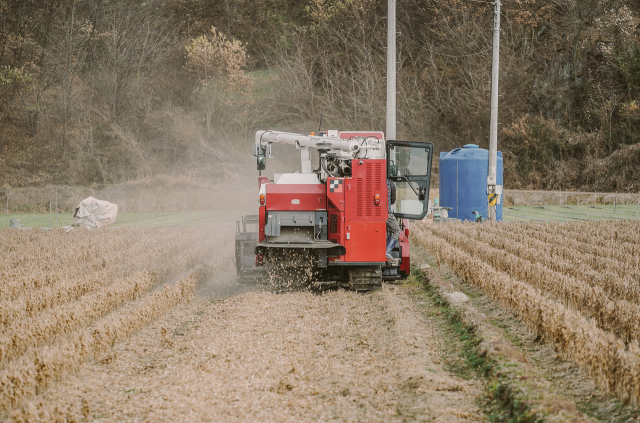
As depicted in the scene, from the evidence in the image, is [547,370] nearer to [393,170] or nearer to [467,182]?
[393,170]

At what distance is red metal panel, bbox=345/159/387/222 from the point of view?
1029cm

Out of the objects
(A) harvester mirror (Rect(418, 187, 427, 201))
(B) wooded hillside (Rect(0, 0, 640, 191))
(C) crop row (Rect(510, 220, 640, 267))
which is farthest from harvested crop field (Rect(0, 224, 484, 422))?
(B) wooded hillside (Rect(0, 0, 640, 191))

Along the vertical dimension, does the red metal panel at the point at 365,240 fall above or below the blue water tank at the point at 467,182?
below

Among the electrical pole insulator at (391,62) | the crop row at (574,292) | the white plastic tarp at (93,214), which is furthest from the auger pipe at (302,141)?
the white plastic tarp at (93,214)

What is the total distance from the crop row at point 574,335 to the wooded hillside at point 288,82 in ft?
90.8

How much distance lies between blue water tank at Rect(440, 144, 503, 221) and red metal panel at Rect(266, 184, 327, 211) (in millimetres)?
14110

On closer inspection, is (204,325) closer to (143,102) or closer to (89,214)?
(89,214)

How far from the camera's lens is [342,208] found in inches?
405

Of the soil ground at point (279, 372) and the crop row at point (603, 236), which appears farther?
the crop row at point (603, 236)

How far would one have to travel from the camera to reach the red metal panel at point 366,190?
10289 mm

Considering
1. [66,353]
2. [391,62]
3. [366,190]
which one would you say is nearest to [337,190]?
[366,190]

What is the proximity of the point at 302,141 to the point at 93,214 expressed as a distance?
13.9 m

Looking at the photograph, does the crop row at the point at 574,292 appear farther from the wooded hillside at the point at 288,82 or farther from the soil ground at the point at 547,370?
the wooded hillside at the point at 288,82

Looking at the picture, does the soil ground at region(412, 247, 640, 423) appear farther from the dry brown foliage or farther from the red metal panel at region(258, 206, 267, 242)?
the dry brown foliage
